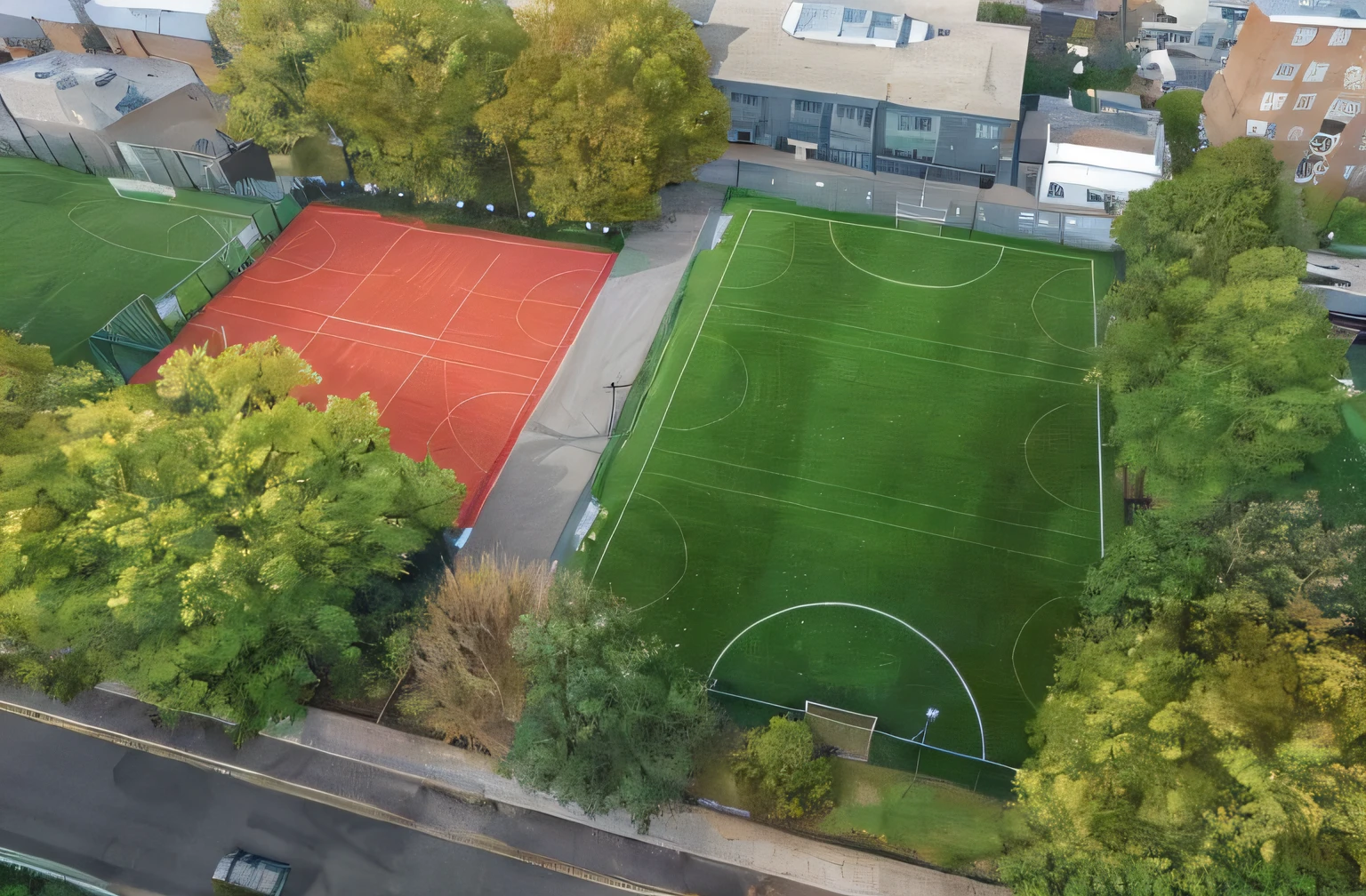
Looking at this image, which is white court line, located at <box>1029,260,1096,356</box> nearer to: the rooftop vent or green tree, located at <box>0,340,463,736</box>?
the rooftop vent

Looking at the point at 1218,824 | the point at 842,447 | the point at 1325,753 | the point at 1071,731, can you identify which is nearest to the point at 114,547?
the point at 842,447

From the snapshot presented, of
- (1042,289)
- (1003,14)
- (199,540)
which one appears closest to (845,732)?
(199,540)

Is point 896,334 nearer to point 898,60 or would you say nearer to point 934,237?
point 934,237

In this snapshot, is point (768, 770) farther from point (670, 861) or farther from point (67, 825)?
point (67, 825)

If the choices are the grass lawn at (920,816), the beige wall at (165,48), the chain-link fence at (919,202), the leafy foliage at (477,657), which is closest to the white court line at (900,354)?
the chain-link fence at (919,202)

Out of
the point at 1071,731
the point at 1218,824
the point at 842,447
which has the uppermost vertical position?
the point at 1218,824

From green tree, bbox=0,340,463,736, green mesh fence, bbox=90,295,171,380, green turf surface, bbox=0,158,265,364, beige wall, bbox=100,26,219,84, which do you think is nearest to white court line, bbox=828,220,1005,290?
green tree, bbox=0,340,463,736
